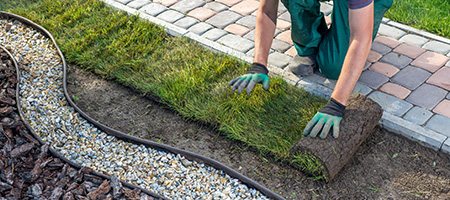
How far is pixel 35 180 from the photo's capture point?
10.5ft

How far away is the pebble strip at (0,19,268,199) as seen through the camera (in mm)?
3240

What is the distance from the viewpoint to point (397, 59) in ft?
14.8

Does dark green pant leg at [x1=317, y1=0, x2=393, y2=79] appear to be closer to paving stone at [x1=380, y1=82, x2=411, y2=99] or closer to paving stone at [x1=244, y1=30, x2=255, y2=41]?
paving stone at [x1=380, y1=82, x2=411, y2=99]

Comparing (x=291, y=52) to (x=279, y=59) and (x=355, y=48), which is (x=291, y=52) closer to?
(x=279, y=59)

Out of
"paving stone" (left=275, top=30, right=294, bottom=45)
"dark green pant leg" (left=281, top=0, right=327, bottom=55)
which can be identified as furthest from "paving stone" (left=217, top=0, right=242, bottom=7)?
"dark green pant leg" (left=281, top=0, right=327, bottom=55)

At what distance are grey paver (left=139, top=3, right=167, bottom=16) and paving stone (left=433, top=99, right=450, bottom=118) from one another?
10.8 ft

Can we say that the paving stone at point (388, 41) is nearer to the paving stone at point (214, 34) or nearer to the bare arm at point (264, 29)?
the bare arm at point (264, 29)

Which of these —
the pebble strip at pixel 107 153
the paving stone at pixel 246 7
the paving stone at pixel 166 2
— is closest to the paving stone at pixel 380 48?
the paving stone at pixel 246 7

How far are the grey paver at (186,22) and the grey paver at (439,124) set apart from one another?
2.80 meters

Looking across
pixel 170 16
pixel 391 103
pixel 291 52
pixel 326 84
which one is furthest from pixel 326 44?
pixel 170 16

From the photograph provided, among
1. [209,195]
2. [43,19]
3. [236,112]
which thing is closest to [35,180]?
[209,195]

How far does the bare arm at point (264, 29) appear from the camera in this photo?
400 cm

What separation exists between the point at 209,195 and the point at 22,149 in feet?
4.91

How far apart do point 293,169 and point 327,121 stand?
0.47 meters
